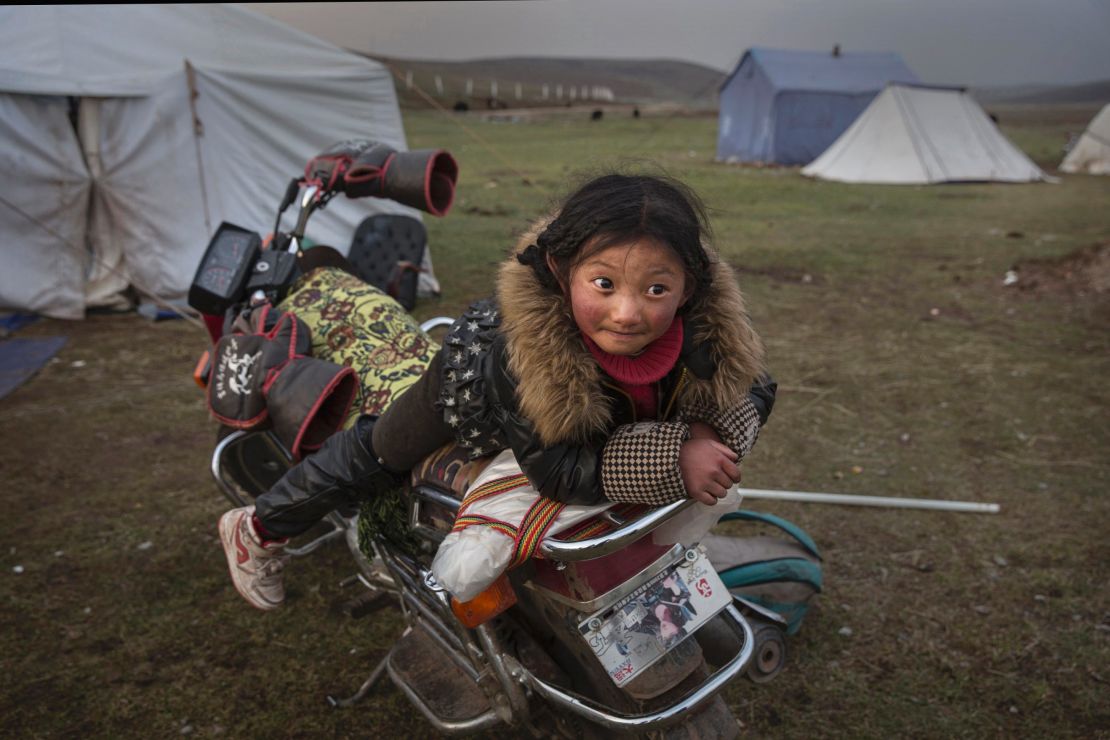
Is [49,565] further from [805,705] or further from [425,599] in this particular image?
[805,705]

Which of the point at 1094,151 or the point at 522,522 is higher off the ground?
the point at 522,522

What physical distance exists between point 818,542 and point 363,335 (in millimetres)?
2154

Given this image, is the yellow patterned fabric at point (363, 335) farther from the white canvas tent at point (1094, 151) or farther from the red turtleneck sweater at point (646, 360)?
the white canvas tent at point (1094, 151)

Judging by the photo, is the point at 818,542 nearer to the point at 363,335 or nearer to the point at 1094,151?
the point at 363,335

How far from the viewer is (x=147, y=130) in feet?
21.5

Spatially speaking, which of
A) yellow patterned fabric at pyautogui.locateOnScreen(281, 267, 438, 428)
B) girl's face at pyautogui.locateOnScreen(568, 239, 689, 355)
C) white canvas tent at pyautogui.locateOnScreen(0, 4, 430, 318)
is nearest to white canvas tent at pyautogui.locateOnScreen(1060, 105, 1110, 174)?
white canvas tent at pyautogui.locateOnScreen(0, 4, 430, 318)

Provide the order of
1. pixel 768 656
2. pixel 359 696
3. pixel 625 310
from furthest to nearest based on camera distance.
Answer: pixel 359 696, pixel 768 656, pixel 625 310

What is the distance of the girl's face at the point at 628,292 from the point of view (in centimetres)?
144

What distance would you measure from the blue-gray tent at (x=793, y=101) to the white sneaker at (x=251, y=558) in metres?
20.9

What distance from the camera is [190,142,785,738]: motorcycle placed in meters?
1.65

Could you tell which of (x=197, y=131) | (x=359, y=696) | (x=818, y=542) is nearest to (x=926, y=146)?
(x=197, y=131)

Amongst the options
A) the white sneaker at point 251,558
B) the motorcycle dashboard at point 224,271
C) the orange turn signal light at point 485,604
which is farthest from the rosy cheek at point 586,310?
the motorcycle dashboard at point 224,271

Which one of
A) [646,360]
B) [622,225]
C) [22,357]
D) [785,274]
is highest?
[622,225]

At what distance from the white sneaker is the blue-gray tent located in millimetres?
20923
